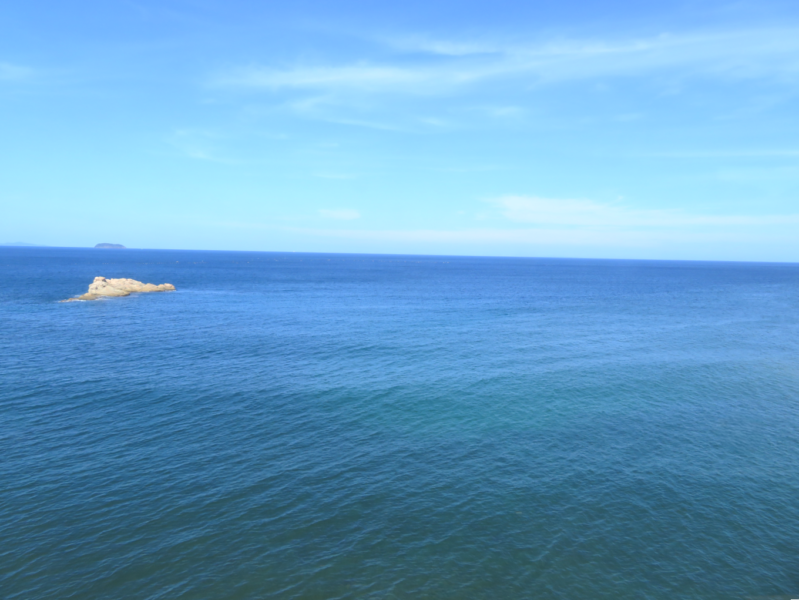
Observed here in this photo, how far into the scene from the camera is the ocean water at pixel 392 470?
89.7 ft

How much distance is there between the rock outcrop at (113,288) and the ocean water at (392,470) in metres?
54.9

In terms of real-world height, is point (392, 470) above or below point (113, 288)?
below

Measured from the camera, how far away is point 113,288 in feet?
446

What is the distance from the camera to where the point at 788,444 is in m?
44.0

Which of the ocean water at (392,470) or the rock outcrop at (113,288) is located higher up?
the rock outcrop at (113,288)

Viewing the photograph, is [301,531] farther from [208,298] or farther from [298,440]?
[208,298]

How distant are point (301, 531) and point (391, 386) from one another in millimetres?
28060

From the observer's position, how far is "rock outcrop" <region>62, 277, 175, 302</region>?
129875 millimetres

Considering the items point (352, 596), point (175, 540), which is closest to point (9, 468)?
point (175, 540)

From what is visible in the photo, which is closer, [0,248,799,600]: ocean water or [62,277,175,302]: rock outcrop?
[0,248,799,600]: ocean water

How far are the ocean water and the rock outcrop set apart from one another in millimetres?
54925

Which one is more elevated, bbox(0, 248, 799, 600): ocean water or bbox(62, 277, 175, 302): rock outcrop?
bbox(62, 277, 175, 302): rock outcrop

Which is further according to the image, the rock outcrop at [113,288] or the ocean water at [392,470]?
the rock outcrop at [113,288]

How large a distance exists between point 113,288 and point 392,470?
419ft
